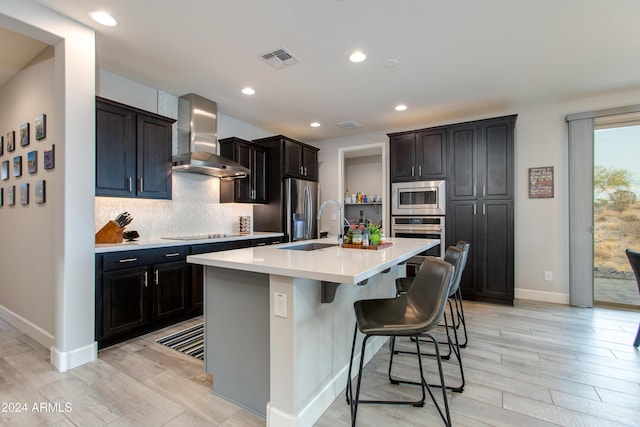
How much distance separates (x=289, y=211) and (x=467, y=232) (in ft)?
8.72

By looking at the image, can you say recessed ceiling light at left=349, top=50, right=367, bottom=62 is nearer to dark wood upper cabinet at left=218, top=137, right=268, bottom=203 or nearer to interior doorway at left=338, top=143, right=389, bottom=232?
dark wood upper cabinet at left=218, top=137, right=268, bottom=203

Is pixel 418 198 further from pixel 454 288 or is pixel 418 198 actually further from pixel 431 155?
pixel 454 288

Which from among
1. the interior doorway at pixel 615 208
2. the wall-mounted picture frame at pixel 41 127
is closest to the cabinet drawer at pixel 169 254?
the wall-mounted picture frame at pixel 41 127

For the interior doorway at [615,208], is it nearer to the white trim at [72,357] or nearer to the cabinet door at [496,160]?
the cabinet door at [496,160]

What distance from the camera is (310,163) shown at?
5.35 metres

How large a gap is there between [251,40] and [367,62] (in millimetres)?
1132

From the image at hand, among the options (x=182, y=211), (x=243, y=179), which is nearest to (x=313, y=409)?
(x=182, y=211)

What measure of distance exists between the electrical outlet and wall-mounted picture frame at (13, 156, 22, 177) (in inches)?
128

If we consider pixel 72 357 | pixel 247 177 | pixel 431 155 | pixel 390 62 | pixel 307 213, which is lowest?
pixel 72 357

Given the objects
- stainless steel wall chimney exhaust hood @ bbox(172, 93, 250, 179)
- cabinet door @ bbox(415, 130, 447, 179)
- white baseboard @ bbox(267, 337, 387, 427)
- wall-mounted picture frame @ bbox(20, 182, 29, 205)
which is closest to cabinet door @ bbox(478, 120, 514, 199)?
cabinet door @ bbox(415, 130, 447, 179)

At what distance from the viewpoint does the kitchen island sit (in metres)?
1.51

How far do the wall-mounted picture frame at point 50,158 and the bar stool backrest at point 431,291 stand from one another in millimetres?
3001

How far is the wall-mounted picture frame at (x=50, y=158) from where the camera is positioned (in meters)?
2.42

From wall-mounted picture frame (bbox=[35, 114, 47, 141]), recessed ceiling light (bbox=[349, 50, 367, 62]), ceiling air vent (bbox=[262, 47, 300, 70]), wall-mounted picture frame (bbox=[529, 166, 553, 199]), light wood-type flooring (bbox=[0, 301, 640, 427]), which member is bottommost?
light wood-type flooring (bbox=[0, 301, 640, 427])
